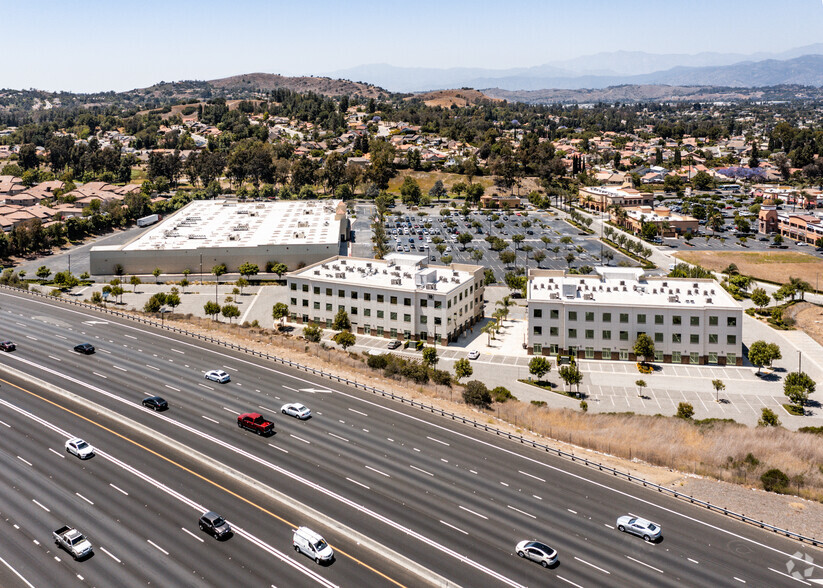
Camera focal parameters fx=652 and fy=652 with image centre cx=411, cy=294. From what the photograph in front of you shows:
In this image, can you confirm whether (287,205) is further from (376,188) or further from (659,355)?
(659,355)

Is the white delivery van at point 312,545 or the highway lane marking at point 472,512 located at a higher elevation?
the white delivery van at point 312,545

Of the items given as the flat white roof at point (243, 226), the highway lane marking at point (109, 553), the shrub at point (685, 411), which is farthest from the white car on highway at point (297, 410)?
the flat white roof at point (243, 226)

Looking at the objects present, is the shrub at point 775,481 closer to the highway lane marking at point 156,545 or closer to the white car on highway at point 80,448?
the highway lane marking at point 156,545

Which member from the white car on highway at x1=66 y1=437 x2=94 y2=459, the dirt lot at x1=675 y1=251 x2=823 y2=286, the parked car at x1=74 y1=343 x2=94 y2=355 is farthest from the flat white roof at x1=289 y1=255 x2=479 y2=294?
the dirt lot at x1=675 y1=251 x2=823 y2=286

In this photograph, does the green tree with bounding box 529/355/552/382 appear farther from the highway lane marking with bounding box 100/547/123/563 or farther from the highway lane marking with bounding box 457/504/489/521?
the highway lane marking with bounding box 100/547/123/563

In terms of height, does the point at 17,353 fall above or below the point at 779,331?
above

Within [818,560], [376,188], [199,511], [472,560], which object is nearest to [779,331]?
[818,560]
